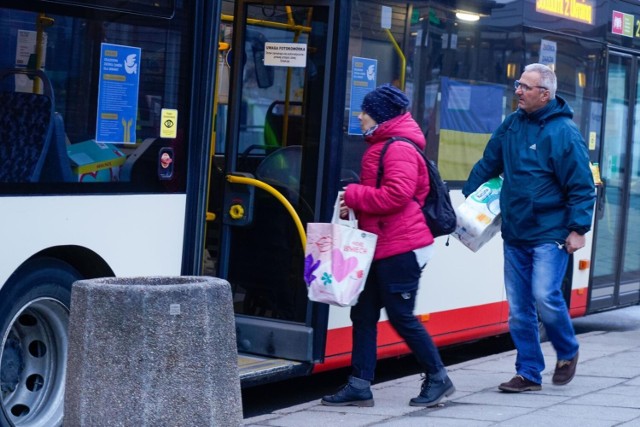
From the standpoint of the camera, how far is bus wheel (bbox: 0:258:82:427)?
19.0 ft

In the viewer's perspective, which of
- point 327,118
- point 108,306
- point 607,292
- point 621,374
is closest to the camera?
point 108,306

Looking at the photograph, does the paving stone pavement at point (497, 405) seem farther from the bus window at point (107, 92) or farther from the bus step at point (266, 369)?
the bus window at point (107, 92)

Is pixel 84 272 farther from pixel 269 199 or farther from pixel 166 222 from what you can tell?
pixel 269 199

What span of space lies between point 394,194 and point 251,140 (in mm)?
1389

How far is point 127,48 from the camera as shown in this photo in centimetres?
614

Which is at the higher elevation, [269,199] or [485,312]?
[269,199]

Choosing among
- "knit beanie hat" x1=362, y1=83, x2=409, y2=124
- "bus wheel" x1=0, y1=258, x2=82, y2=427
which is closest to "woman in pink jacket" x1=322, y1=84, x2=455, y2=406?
"knit beanie hat" x1=362, y1=83, x2=409, y2=124

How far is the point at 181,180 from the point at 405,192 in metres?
1.10

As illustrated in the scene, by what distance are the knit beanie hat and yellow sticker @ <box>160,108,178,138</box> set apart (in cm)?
98

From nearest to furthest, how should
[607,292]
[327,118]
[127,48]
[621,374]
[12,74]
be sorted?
1. [12,74]
2. [127,48]
3. [327,118]
4. [621,374]
5. [607,292]

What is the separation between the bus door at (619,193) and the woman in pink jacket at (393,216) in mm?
4257

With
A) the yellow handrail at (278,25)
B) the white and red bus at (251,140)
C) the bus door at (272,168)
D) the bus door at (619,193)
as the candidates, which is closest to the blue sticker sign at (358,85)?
the white and red bus at (251,140)

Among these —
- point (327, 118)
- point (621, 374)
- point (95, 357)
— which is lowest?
point (621, 374)

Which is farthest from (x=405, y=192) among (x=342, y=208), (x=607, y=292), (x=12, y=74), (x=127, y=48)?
(x=607, y=292)
